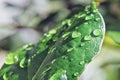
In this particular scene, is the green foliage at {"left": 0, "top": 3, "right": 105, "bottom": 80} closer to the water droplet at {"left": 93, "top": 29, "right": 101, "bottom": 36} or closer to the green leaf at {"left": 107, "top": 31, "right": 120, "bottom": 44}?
the water droplet at {"left": 93, "top": 29, "right": 101, "bottom": 36}

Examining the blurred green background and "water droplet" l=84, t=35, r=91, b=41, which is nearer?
"water droplet" l=84, t=35, r=91, b=41

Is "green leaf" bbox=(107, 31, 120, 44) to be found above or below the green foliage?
below

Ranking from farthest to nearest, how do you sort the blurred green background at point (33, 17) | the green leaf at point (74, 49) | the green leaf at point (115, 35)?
the blurred green background at point (33, 17), the green leaf at point (115, 35), the green leaf at point (74, 49)

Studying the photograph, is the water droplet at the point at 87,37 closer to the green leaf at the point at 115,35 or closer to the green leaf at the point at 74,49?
the green leaf at the point at 74,49

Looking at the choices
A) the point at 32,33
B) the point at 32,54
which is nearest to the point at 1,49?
the point at 32,33

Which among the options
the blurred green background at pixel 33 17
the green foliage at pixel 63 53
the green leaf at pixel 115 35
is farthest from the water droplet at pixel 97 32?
the blurred green background at pixel 33 17

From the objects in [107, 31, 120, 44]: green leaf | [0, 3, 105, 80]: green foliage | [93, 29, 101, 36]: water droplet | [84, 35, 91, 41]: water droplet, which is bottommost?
[107, 31, 120, 44]: green leaf

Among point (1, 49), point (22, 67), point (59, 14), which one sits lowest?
point (1, 49)

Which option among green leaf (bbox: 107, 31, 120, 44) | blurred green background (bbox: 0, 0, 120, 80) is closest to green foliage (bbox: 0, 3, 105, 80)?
green leaf (bbox: 107, 31, 120, 44)

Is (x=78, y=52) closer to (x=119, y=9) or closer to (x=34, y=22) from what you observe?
(x=119, y=9)
